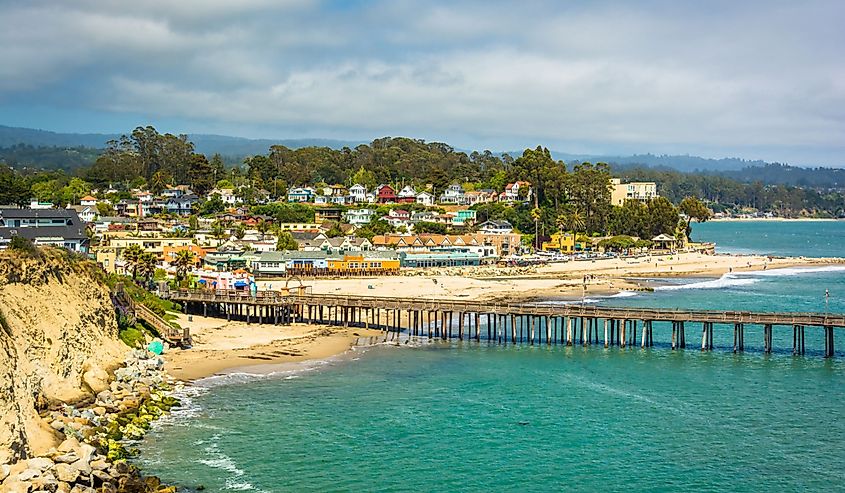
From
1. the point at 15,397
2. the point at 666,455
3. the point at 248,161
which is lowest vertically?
the point at 666,455

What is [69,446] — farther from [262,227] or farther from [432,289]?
[262,227]

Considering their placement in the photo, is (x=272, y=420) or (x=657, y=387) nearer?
(x=272, y=420)

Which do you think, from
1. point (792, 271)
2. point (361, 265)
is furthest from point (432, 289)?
point (792, 271)

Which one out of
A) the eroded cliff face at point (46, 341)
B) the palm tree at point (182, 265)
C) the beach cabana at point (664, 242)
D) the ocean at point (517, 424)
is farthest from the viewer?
the beach cabana at point (664, 242)

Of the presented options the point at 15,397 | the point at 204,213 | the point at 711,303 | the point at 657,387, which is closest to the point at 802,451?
the point at 657,387

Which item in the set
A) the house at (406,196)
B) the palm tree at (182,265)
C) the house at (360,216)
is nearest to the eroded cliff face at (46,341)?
the palm tree at (182,265)

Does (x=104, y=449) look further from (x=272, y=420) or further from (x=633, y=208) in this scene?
(x=633, y=208)

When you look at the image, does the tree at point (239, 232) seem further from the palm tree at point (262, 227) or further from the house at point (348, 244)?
the house at point (348, 244)
